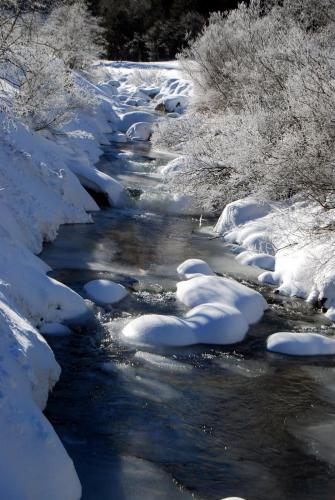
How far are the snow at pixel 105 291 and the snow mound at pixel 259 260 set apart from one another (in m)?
3.56

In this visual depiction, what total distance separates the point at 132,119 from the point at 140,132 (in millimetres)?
2673

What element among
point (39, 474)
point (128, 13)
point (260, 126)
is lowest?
point (39, 474)

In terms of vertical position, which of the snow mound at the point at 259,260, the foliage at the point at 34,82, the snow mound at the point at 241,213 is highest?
the foliage at the point at 34,82

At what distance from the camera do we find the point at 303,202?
13094 millimetres

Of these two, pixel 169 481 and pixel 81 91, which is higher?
pixel 81 91

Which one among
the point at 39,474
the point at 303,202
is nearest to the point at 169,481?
the point at 39,474

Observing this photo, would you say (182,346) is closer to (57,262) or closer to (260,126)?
(57,262)

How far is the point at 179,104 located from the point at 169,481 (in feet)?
106

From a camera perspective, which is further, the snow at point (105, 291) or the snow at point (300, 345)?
the snow at point (105, 291)

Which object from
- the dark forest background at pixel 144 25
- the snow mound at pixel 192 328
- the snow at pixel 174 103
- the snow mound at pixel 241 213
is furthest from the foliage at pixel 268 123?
the dark forest background at pixel 144 25

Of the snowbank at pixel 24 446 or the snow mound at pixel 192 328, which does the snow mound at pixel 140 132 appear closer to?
the snow mound at pixel 192 328

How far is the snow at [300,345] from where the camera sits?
28.1 ft

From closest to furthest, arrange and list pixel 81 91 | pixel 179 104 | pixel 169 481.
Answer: pixel 169 481, pixel 81 91, pixel 179 104

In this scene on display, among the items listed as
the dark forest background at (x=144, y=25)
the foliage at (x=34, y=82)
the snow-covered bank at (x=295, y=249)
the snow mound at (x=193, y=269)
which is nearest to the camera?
the snow-covered bank at (x=295, y=249)
